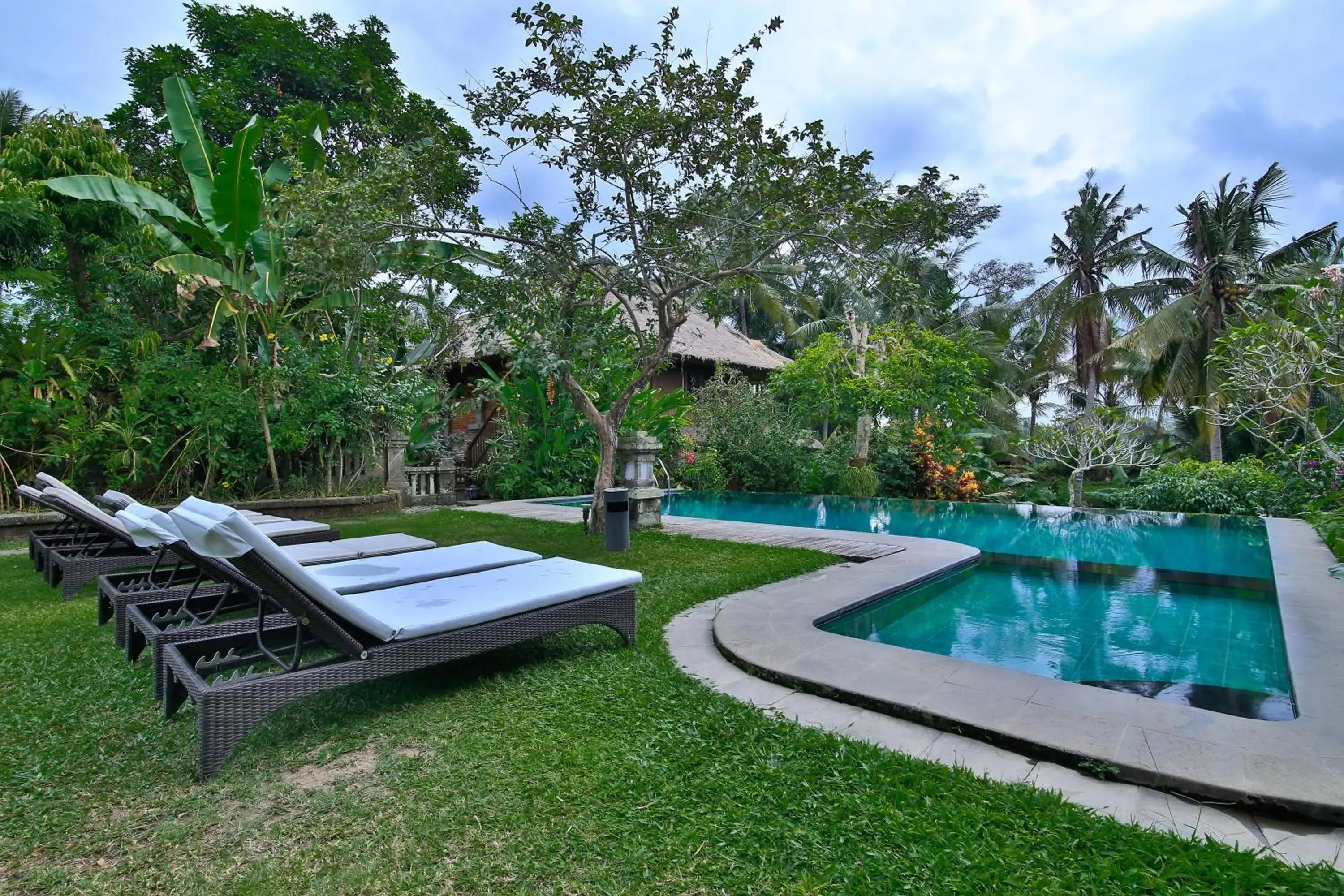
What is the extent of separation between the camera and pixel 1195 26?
6961 millimetres

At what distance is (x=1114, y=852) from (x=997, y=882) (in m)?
0.43

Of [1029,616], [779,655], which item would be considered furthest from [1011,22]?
[779,655]

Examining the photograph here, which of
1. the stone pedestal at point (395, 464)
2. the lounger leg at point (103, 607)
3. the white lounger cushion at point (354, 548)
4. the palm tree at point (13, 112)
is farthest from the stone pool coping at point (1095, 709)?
the palm tree at point (13, 112)

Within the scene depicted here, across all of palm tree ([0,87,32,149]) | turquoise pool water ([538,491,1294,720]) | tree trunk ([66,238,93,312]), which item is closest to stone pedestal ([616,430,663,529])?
turquoise pool water ([538,491,1294,720])

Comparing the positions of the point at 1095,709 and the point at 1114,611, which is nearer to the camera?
the point at 1095,709

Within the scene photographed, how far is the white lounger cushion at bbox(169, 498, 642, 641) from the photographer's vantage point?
2512 mm

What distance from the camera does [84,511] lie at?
16.8 feet

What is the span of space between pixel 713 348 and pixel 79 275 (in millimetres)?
13989

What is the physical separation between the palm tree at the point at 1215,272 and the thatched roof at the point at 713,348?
415 inches

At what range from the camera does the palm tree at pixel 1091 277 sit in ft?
71.2

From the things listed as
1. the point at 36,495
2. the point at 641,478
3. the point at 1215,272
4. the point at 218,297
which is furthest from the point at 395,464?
the point at 1215,272

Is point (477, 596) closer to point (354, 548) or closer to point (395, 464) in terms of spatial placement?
point (354, 548)

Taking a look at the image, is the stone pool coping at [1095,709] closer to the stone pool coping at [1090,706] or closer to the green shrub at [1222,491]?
the stone pool coping at [1090,706]

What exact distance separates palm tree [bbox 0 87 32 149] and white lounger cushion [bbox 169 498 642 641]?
1555 centimetres
